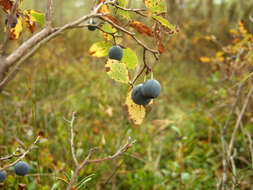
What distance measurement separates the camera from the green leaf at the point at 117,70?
528mm

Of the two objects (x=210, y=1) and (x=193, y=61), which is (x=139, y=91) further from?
(x=210, y=1)

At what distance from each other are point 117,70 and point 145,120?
1.10 m

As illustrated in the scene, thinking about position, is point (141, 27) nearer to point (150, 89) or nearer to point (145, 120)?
point (150, 89)

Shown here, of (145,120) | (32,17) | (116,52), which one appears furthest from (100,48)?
(145,120)

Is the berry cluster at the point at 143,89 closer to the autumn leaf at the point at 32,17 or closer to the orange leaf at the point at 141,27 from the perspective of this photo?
the orange leaf at the point at 141,27

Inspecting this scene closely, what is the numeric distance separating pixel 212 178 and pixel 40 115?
154cm

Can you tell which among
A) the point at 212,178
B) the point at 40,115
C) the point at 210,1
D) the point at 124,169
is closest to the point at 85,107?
the point at 40,115

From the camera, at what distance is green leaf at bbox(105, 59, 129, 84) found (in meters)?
0.53

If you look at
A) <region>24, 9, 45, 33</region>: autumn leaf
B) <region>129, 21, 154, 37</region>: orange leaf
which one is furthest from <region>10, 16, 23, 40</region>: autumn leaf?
<region>129, 21, 154, 37</region>: orange leaf

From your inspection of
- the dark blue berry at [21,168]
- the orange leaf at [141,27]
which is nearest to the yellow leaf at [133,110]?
the orange leaf at [141,27]

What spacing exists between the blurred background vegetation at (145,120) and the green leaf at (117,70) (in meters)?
0.17

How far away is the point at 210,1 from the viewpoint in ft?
14.1

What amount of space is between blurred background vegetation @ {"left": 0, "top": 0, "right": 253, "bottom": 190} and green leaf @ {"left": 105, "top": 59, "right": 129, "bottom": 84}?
0.57ft

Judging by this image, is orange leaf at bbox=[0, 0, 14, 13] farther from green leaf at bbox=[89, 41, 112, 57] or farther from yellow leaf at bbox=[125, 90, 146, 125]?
yellow leaf at bbox=[125, 90, 146, 125]
